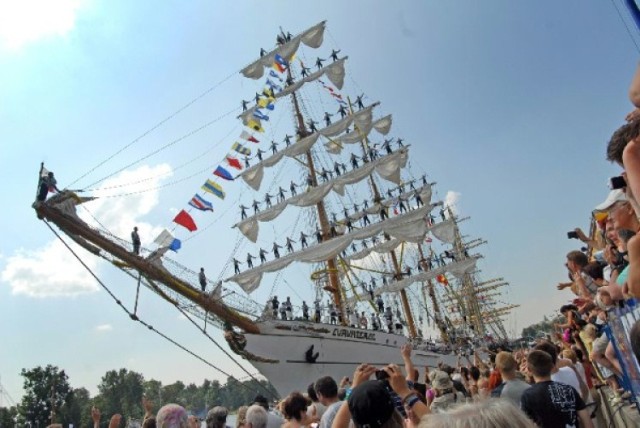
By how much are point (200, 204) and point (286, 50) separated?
17325 mm

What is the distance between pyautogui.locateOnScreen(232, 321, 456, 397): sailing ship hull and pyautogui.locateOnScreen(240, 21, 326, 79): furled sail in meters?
19.5

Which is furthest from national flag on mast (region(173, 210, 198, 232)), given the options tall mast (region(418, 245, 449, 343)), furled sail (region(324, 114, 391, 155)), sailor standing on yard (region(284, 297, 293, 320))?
tall mast (region(418, 245, 449, 343))

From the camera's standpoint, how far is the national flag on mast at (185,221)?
17438 mm

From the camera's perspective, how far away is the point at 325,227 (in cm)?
2930

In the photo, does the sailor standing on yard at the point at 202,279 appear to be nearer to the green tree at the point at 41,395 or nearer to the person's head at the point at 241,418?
the person's head at the point at 241,418

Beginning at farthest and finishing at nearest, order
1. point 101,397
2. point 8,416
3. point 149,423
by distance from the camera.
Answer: point 101,397
point 8,416
point 149,423

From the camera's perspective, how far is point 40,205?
1402cm

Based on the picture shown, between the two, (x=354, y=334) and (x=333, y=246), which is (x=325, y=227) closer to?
(x=333, y=246)

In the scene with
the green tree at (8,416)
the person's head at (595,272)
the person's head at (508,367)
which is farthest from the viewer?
the green tree at (8,416)

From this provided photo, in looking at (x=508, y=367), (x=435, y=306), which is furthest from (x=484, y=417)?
(x=435, y=306)

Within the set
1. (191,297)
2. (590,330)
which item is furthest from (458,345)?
(590,330)

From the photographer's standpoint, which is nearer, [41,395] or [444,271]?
[444,271]

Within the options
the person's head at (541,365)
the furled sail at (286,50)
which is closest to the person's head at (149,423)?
the person's head at (541,365)

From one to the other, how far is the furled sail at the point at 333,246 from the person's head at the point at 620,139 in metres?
23.1
